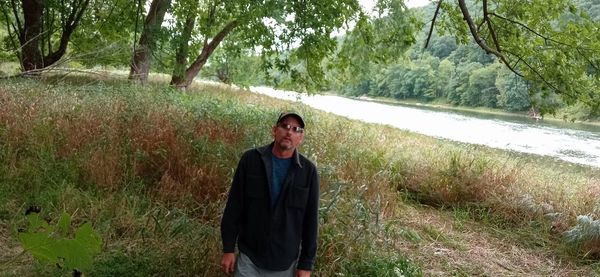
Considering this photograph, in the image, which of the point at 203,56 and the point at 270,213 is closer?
the point at 270,213

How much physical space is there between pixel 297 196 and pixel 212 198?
8.30 ft

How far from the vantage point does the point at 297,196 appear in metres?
2.60

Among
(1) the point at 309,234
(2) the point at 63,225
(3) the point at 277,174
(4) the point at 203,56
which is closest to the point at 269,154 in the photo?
(3) the point at 277,174

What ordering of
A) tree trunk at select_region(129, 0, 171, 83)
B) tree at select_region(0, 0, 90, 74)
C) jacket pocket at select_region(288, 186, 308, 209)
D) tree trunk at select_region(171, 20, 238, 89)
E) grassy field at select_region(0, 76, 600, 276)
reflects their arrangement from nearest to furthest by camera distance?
jacket pocket at select_region(288, 186, 308, 209) → grassy field at select_region(0, 76, 600, 276) → tree trunk at select_region(129, 0, 171, 83) → tree at select_region(0, 0, 90, 74) → tree trunk at select_region(171, 20, 238, 89)

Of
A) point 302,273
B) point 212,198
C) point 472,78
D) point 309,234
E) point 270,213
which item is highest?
point 472,78

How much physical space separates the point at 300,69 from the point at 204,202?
582cm

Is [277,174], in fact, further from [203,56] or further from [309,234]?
[203,56]

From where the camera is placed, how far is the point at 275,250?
8.66 ft

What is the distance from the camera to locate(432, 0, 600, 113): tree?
680 cm

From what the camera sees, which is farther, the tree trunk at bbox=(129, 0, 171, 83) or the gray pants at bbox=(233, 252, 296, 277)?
the tree trunk at bbox=(129, 0, 171, 83)

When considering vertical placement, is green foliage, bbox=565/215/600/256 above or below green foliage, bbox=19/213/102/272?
below

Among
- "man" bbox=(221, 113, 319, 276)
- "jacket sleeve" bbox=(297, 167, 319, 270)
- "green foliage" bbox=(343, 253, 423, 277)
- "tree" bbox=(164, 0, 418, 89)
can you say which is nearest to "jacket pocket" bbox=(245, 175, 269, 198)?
"man" bbox=(221, 113, 319, 276)

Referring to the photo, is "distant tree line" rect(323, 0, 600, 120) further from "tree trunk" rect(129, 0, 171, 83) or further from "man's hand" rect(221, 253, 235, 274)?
"man's hand" rect(221, 253, 235, 274)

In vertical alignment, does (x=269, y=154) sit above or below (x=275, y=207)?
above
